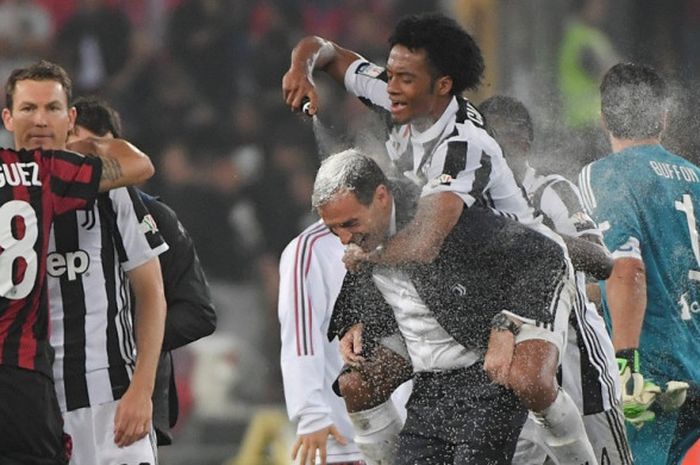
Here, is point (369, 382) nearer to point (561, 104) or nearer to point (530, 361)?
point (530, 361)

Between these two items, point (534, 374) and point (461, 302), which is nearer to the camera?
point (534, 374)

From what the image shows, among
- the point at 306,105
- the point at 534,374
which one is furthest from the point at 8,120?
the point at 534,374

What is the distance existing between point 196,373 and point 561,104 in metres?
2.81

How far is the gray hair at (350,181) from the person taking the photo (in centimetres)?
525

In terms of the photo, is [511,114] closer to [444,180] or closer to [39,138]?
[444,180]

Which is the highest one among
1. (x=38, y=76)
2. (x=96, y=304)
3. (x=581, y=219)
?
(x=38, y=76)

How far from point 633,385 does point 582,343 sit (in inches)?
12.1

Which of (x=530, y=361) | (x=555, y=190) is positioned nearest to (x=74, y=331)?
(x=530, y=361)

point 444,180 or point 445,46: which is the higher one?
point 445,46

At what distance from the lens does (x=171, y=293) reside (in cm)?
586

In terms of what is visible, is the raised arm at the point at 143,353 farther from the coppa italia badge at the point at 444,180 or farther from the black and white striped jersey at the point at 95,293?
the coppa italia badge at the point at 444,180

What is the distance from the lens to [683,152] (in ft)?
23.1

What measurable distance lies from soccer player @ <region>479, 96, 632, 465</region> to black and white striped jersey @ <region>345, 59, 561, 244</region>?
0.31 m

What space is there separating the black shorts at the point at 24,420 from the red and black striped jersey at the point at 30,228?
5cm
